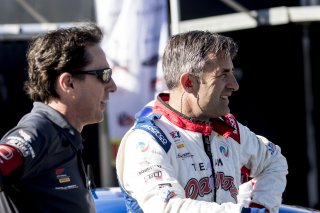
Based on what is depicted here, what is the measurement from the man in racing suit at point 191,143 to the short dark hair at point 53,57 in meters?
0.49

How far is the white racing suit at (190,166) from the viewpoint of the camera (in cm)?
299

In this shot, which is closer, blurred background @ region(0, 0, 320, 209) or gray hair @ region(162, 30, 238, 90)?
gray hair @ region(162, 30, 238, 90)

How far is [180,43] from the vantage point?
3229 millimetres

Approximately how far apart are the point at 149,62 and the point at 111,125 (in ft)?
2.10

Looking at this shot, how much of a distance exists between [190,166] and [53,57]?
765 mm

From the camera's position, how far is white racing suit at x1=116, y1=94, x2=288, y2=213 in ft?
9.80

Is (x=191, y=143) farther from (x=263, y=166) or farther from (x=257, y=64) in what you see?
(x=257, y=64)

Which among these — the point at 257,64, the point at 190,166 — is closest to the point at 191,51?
the point at 190,166

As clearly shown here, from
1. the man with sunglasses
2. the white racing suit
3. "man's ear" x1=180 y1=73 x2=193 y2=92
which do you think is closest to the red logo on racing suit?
the white racing suit

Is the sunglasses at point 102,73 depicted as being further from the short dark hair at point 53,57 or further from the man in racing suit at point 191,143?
the man in racing suit at point 191,143

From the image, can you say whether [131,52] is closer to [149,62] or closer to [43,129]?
[149,62]

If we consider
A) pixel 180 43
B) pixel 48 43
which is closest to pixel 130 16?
pixel 180 43

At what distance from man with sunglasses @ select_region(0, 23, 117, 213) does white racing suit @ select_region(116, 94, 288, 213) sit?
0.29 meters

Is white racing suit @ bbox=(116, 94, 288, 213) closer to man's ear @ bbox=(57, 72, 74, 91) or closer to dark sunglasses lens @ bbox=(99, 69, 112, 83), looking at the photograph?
dark sunglasses lens @ bbox=(99, 69, 112, 83)
